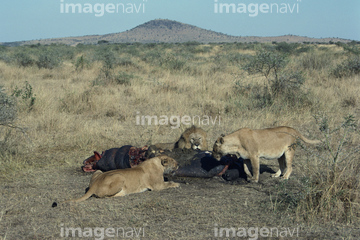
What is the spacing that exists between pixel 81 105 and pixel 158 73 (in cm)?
830

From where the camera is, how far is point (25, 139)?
9.28m

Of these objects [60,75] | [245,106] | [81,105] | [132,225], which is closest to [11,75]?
[60,75]

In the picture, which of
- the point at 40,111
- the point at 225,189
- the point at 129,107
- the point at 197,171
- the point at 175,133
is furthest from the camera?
the point at 129,107

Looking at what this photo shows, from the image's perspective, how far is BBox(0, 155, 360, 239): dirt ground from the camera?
15.6ft

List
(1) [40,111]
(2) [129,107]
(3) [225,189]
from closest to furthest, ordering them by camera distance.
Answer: (3) [225,189]
(1) [40,111]
(2) [129,107]

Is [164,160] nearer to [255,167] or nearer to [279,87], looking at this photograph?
[255,167]

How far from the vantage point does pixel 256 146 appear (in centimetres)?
673

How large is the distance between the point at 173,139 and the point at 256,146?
3.59 m

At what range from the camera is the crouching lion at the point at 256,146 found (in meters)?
6.74

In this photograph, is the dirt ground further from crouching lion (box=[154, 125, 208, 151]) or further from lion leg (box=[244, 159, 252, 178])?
crouching lion (box=[154, 125, 208, 151])

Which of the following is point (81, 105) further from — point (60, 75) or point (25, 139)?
point (60, 75)

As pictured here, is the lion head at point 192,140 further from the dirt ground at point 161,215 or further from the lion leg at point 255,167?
the lion leg at point 255,167

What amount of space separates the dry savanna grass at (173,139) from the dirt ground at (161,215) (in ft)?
0.05

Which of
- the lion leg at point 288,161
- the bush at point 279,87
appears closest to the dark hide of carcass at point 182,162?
the lion leg at point 288,161
